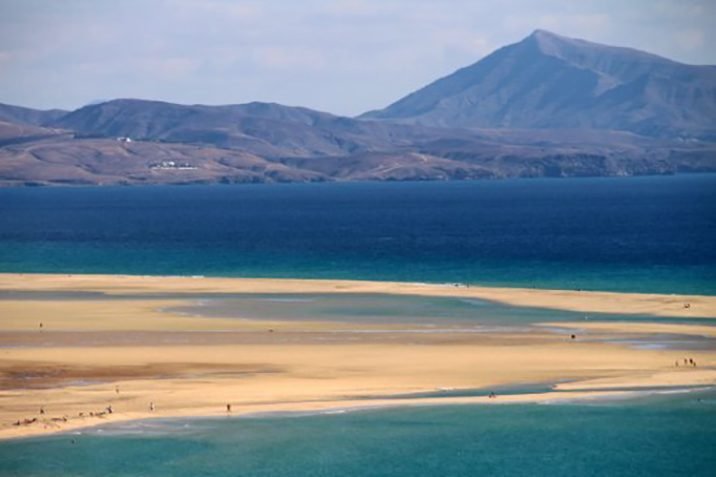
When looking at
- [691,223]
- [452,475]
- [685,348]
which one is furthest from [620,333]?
[691,223]

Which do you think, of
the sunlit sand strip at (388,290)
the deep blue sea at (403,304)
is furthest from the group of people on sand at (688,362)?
the sunlit sand strip at (388,290)

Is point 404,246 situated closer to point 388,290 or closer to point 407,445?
point 388,290

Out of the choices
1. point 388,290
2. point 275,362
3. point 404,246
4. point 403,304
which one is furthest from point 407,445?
point 404,246

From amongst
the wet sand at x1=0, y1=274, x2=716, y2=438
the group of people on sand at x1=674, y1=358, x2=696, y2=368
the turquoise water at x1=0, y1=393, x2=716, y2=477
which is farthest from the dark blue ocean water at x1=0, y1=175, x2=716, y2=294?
the turquoise water at x1=0, y1=393, x2=716, y2=477

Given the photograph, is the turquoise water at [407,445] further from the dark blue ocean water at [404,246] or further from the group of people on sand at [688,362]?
the dark blue ocean water at [404,246]

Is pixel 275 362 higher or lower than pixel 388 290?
lower

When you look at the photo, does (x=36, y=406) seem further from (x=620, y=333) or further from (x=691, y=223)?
(x=691, y=223)

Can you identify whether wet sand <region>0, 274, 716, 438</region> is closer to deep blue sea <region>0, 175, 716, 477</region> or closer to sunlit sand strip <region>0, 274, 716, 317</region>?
sunlit sand strip <region>0, 274, 716, 317</region>
